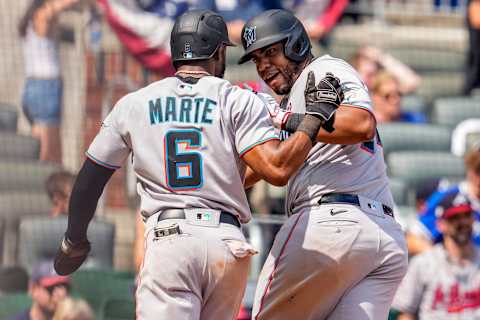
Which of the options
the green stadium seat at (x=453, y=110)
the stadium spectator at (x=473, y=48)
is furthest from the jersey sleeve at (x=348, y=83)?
the stadium spectator at (x=473, y=48)

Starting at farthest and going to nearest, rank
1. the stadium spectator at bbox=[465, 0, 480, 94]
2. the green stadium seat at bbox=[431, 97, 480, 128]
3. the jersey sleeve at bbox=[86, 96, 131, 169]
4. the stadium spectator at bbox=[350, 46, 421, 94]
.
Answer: the stadium spectator at bbox=[465, 0, 480, 94] < the green stadium seat at bbox=[431, 97, 480, 128] < the stadium spectator at bbox=[350, 46, 421, 94] < the jersey sleeve at bbox=[86, 96, 131, 169]

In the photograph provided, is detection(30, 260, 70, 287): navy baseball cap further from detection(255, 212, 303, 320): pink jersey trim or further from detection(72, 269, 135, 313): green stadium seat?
detection(255, 212, 303, 320): pink jersey trim

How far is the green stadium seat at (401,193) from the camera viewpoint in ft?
27.3

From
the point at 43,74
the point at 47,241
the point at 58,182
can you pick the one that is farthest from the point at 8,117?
the point at 47,241

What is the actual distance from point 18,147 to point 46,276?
0.97 metres

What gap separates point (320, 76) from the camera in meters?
4.36

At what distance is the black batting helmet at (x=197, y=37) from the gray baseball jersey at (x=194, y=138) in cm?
13

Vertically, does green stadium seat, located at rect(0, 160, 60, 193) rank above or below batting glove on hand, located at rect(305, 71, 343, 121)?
below

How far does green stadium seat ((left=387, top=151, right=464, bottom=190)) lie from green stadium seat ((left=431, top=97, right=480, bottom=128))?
0.79 meters

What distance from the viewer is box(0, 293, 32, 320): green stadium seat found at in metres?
6.85

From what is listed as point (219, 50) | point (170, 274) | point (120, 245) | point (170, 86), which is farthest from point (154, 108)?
point (120, 245)

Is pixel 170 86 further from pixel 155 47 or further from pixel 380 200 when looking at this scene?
pixel 155 47

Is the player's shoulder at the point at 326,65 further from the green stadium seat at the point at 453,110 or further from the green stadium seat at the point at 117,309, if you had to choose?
the green stadium seat at the point at 453,110

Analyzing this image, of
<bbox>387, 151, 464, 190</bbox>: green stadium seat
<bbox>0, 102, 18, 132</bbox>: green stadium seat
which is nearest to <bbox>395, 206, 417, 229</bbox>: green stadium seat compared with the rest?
<bbox>387, 151, 464, 190</bbox>: green stadium seat
